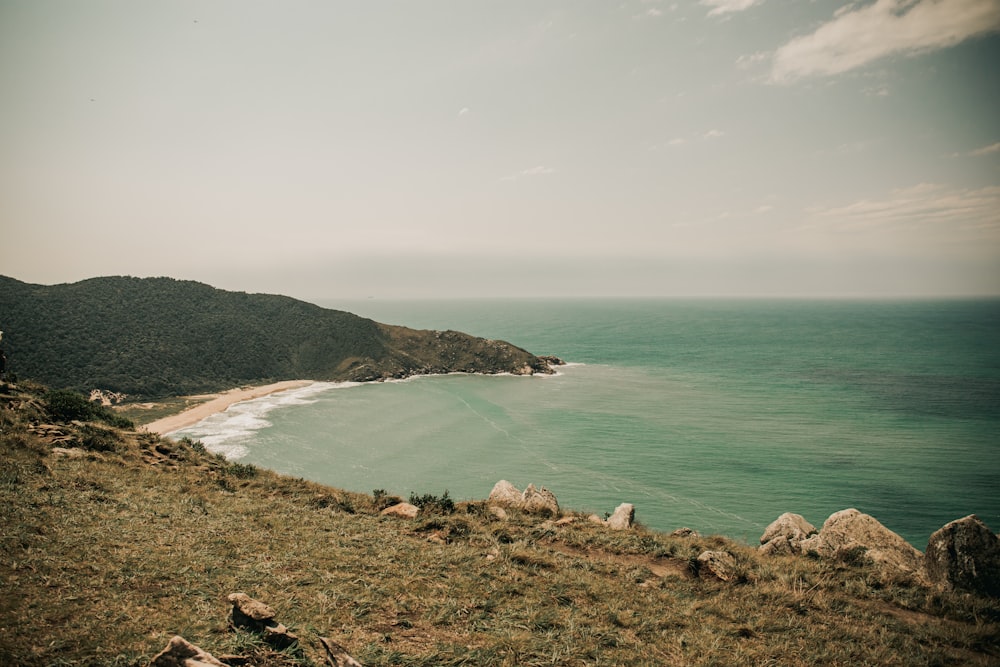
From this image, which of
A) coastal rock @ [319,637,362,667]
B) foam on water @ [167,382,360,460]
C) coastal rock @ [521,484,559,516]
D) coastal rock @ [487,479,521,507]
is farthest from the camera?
foam on water @ [167,382,360,460]

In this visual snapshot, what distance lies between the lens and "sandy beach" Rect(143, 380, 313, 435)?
189 ft

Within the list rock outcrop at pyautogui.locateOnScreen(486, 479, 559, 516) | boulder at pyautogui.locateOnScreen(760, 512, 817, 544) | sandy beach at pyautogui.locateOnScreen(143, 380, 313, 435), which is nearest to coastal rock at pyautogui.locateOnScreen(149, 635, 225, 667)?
rock outcrop at pyautogui.locateOnScreen(486, 479, 559, 516)

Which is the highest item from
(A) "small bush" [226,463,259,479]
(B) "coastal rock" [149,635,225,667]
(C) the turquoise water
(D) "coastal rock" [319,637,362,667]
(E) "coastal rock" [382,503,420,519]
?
(B) "coastal rock" [149,635,225,667]

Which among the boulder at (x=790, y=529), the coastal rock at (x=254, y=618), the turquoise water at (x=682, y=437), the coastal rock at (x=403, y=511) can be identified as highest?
the coastal rock at (x=254, y=618)

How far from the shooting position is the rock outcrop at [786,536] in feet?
45.1

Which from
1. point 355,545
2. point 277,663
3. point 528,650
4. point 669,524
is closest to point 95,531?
point 355,545

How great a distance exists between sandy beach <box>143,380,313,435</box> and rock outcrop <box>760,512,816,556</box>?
53444 millimetres

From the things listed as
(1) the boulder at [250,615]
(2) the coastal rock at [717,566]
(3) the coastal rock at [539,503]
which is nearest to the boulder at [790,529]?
(2) the coastal rock at [717,566]

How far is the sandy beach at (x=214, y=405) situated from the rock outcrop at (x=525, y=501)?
144ft

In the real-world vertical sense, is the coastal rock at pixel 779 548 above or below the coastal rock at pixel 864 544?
below

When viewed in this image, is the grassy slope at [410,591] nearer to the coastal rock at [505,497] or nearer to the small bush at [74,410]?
the coastal rock at [505,497]

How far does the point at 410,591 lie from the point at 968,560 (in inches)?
550

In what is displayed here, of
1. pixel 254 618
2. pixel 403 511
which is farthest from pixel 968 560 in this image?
pixel 254 618

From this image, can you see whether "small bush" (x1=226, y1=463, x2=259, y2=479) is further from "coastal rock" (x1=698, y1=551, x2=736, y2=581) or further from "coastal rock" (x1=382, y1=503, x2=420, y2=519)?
"coastal rock" (x1=698, y1=551, x2=736, y2=581)
